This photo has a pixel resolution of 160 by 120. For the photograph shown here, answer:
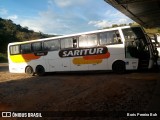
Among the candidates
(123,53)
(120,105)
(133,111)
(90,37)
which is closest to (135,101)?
(120,105)

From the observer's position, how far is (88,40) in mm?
17766

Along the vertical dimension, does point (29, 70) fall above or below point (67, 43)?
→ below

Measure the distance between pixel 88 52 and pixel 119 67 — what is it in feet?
7.80

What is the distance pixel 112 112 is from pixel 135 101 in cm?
152

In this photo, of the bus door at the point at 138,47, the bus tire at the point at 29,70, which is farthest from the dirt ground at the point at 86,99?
the bus tire at the point at 29,70

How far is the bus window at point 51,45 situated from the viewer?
19200 millimetres

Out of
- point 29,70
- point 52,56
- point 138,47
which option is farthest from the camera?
point 29,70

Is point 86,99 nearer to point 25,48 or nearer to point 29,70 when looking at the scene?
point 29,70

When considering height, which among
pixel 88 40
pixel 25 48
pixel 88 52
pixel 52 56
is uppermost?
pixel 88 40

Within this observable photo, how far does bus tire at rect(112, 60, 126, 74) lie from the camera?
1677cm

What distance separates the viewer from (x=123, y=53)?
16.6m

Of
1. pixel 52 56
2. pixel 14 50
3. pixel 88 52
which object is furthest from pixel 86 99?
pixel 14 50

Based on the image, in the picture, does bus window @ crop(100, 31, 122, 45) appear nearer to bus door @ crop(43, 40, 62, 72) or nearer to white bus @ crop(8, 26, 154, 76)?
white bus @ crop(8, 26, 154, 76)

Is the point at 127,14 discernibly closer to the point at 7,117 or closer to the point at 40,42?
the point at 40,42
